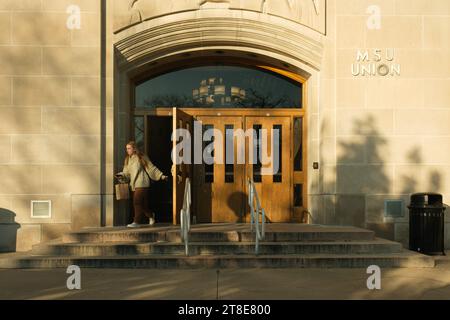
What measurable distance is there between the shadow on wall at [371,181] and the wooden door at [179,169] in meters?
3.37

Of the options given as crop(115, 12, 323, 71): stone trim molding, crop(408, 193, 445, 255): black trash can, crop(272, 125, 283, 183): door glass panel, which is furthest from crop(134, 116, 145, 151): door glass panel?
crop(408, 193, 445, 255): black trash can

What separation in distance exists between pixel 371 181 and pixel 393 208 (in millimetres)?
752

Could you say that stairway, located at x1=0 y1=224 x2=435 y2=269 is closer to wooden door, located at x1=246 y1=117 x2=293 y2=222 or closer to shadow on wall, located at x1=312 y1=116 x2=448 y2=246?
shadow on wall, located at x1=312 y1=116 x2=448 y2=246

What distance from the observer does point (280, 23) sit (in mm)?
11727

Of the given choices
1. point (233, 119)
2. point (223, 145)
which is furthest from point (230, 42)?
point (223, 145)

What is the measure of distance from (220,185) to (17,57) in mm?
5285

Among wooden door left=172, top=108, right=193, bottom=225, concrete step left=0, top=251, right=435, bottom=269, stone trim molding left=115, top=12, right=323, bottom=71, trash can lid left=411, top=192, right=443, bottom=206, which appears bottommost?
concrete step left=0, top=251, right=435, bottom=269

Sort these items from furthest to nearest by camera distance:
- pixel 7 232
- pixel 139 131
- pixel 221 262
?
1. pixel 139 131
2. pixel 7 232
3. pixel 221 262

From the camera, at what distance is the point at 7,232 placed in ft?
36.7

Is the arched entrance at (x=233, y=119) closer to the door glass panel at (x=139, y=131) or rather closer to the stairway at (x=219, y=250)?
the door glass panel at (x=139, y=131)

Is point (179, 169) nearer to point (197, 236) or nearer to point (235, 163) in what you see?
point (235, 163)

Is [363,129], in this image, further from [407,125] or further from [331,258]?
[331,258]

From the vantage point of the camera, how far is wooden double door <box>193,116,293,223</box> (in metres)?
12.7

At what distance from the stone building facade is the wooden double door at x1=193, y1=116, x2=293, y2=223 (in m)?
1.07
